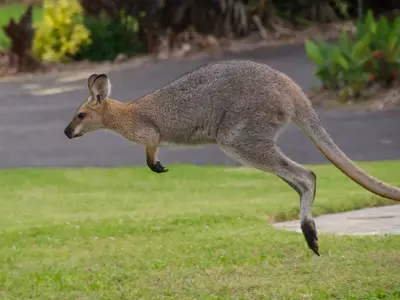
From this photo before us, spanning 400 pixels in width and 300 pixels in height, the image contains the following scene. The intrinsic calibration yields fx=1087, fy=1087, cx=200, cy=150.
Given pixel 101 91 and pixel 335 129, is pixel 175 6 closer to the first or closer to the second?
pixel 335 129

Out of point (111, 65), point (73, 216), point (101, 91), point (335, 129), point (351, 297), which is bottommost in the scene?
point (111, 65)

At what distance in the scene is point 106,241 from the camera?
9.48 m

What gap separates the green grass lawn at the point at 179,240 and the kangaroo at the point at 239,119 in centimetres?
77

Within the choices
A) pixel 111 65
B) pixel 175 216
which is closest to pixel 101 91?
pixel 175 216

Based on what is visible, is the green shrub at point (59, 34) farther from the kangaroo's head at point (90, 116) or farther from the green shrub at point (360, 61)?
the kangaroo's head at point (90, 116)

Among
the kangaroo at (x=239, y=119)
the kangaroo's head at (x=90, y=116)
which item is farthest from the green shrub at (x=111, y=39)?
the kangaroo at (x=239, y=119)

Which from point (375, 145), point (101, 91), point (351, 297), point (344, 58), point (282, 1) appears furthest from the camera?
point (282, 1)

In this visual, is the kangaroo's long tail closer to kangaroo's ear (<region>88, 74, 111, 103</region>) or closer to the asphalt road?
kangaroo's ear (<region>88, 74, 111, 103</region>)

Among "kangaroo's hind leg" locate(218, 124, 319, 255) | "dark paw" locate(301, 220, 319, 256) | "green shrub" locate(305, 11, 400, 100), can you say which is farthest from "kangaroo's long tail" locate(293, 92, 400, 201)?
"green shrub" locate(305, 11, 400, 100)

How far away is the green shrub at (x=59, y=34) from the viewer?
72.5 feet

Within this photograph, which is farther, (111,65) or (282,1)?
(282,1)

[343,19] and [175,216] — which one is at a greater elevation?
[175,216]

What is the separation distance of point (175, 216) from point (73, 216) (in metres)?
1.08

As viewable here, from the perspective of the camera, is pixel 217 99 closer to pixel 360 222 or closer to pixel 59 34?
pixel 360 222
